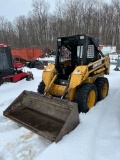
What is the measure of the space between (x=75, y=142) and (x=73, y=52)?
129 inches

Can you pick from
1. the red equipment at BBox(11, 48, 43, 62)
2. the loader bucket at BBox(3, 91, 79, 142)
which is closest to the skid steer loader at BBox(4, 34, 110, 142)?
the loader bucket at BBox(3, 91, 79, 142)

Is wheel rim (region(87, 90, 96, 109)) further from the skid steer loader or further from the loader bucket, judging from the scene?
the loader bucket

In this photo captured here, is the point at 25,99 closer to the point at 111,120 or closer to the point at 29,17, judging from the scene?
the point at 111,120

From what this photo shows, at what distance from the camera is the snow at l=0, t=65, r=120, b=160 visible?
3420 millimetres

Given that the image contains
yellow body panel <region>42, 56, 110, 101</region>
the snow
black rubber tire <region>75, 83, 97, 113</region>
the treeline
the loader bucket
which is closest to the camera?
the snow

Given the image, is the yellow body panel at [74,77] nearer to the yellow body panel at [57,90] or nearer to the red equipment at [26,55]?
the yellow body panel at [57,90]

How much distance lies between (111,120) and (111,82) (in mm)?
4173

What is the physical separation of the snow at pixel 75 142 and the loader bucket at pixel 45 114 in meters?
0.13

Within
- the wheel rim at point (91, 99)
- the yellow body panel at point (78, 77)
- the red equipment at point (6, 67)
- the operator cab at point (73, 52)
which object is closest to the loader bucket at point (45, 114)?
the yellow body panel at point (78, 77)

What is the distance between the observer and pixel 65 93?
5184 mm

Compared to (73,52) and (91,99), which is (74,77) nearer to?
(91,99)

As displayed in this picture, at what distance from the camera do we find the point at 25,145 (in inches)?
149

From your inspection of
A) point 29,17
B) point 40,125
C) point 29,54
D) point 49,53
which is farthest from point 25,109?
point 29,17

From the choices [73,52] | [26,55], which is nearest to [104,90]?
[73,52]
